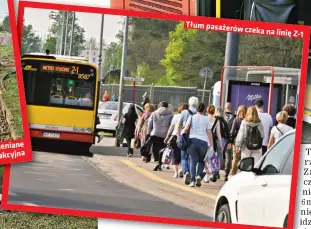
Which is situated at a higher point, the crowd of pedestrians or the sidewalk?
the crowd of pedestrians

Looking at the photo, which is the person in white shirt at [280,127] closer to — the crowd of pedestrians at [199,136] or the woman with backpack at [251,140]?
the crowd of pedestrians at [199,136]

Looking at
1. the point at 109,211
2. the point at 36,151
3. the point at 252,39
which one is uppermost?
the point at 252,39

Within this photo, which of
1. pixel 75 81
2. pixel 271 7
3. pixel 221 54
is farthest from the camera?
pixel 271 7

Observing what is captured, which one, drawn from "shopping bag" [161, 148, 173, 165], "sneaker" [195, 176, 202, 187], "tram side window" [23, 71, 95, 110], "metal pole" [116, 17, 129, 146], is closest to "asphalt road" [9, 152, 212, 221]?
"sneaker" [195, 176, 202, 187]

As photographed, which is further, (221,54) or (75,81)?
(75,81)

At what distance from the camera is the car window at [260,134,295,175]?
16.6 ft

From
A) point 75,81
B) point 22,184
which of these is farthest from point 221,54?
point 22,184

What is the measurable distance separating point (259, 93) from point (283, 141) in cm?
43

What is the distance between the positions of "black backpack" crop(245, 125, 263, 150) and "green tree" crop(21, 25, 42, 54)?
1.77 m

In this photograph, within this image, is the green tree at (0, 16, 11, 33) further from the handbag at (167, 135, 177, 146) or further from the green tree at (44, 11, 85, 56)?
the handbag at (167, 135, 177, 146)

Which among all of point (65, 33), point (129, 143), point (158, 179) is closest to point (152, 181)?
point (158, 179)

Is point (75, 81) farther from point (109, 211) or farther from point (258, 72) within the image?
point (258, 72)

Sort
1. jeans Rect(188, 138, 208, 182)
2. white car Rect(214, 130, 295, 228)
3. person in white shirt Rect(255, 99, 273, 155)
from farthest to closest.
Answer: jeans Rect(188, 138, 208, 182)
person in white shirt Rect(255, 99, 273, 155)
white car Rect(214, 130, 295, 228)

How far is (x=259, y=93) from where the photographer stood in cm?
527
